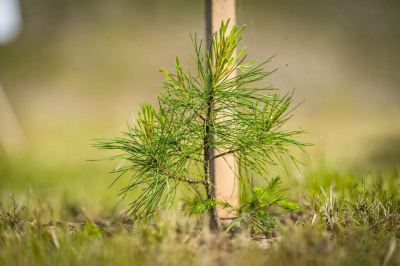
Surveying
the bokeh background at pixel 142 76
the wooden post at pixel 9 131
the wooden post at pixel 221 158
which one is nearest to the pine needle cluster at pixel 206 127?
the wooden post at pixel 221 158

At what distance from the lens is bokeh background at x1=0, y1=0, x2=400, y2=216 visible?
5.41 feet

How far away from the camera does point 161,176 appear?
1.05 meters

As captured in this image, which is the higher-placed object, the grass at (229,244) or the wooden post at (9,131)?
the wooden post at (9,131)

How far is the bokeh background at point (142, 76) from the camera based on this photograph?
64.9 inches

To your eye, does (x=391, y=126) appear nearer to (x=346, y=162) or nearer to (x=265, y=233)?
(x=346, y=162)

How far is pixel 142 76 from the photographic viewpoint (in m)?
1.89

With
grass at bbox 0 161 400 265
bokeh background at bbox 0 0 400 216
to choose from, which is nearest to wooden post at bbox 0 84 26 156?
bokeh background at bbox 0 0 400 216

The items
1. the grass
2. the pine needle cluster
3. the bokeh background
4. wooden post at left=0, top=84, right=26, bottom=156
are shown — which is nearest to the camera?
the grass

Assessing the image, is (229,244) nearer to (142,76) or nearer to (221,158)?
(221,158)

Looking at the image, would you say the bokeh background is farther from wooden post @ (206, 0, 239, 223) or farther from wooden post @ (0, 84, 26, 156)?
wooden post @ (206, 0, 239, 223)

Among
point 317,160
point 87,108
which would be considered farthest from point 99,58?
point 317,160

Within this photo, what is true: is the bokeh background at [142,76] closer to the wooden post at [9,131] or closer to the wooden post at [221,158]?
the wooden post at [9,131]

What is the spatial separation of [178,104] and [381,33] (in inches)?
51.8

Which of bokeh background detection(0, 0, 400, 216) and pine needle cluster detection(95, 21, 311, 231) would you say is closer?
pine needle cluster detection(95, 21, 311, 231)
